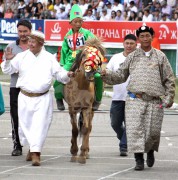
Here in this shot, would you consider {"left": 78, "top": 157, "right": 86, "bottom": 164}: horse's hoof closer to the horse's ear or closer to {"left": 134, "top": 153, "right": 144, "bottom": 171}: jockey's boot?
{"left": 134, "top": 153, "right": 144, "bottom": 171}: jockey's boot

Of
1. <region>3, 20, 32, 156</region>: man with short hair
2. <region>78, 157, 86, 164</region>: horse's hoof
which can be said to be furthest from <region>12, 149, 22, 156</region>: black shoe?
<region>78, 157, 86, 164</region>: horse's hoof

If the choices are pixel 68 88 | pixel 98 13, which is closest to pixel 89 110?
pixel 68 88

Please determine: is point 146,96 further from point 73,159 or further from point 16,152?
point 16,152

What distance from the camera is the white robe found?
1323 centimetres

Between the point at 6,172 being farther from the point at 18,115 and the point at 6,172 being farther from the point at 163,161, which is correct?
the point at 163,161

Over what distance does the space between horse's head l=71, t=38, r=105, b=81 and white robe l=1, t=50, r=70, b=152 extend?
0.32 meters

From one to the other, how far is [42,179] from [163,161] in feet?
8.49

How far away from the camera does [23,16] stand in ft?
125

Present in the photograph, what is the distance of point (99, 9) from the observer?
35.1 metres

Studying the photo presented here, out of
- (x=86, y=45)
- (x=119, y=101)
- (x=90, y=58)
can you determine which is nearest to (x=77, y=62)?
(x=86, y=45)

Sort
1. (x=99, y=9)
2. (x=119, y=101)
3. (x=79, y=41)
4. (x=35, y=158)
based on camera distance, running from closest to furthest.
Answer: (x=35, y=158) → (x=119, y=101) → (x=79, y=41) → (x=99, y=9)

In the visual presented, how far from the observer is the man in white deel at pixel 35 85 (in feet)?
43.4

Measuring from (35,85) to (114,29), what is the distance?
61.0 ft

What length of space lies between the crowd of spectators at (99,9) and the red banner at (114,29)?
2.07 ft
